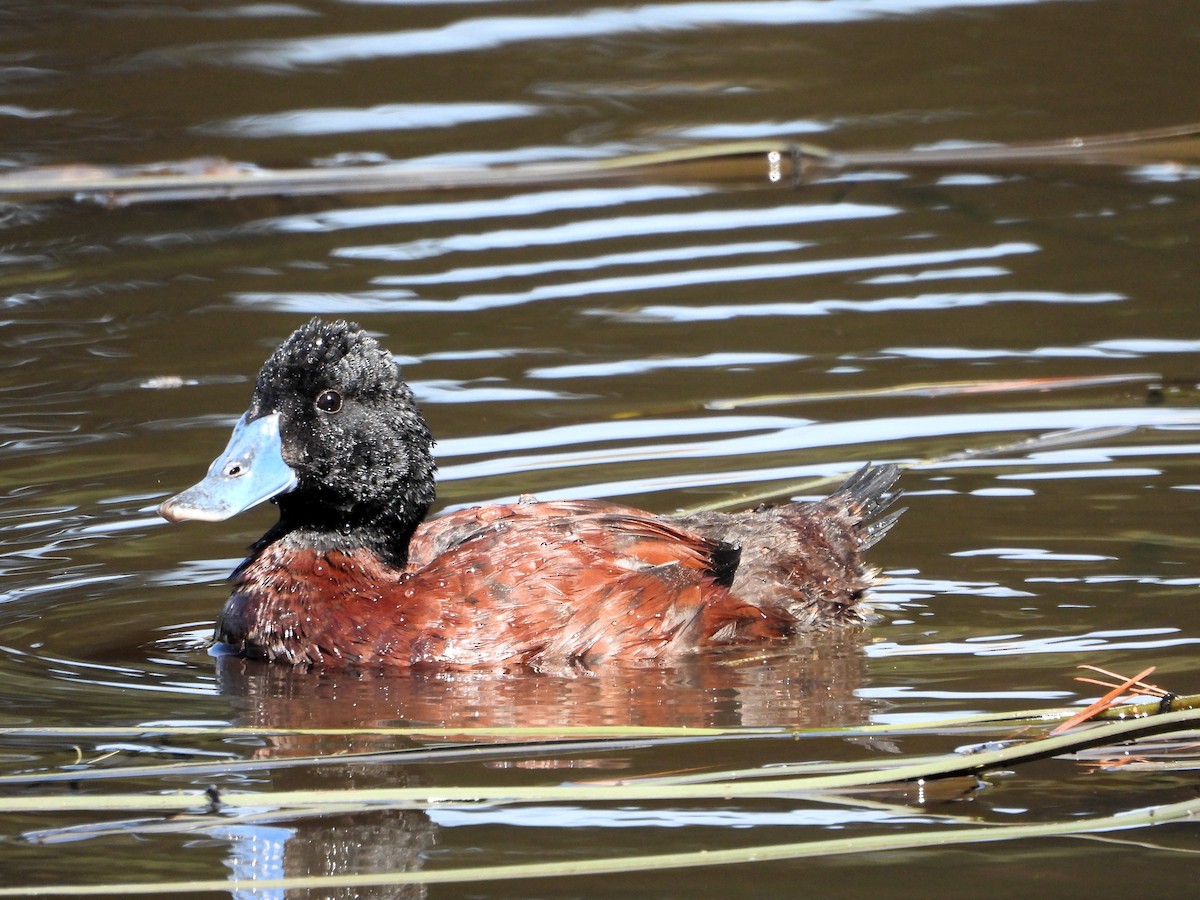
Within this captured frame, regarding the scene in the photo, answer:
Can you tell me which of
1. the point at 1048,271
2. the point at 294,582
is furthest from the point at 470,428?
the point at 1048,271

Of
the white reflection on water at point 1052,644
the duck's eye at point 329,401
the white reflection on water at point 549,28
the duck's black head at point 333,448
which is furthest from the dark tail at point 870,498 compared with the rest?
the white reflection on water at point 549,28

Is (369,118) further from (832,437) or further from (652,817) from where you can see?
(652,817)

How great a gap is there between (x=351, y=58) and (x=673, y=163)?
2.85 metres

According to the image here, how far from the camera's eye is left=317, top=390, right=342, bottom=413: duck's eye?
634cm

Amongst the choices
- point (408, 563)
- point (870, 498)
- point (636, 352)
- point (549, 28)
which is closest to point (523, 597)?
point (408, 563)

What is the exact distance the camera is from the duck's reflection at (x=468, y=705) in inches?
177

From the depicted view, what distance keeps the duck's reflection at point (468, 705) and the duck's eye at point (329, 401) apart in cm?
85

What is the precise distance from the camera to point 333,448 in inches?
248

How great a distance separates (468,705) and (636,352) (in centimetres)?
375

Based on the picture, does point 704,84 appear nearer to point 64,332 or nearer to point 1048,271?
point 1048,271

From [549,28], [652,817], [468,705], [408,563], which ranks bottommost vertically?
[652,817]

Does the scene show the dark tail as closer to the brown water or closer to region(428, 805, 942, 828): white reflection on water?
the brown water

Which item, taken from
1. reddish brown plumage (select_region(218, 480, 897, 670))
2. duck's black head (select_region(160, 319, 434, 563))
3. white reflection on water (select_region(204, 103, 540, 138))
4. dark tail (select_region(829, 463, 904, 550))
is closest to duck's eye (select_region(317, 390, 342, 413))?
duck's black head (select_region(160, 319, 434, 563))

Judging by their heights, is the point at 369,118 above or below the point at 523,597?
above
